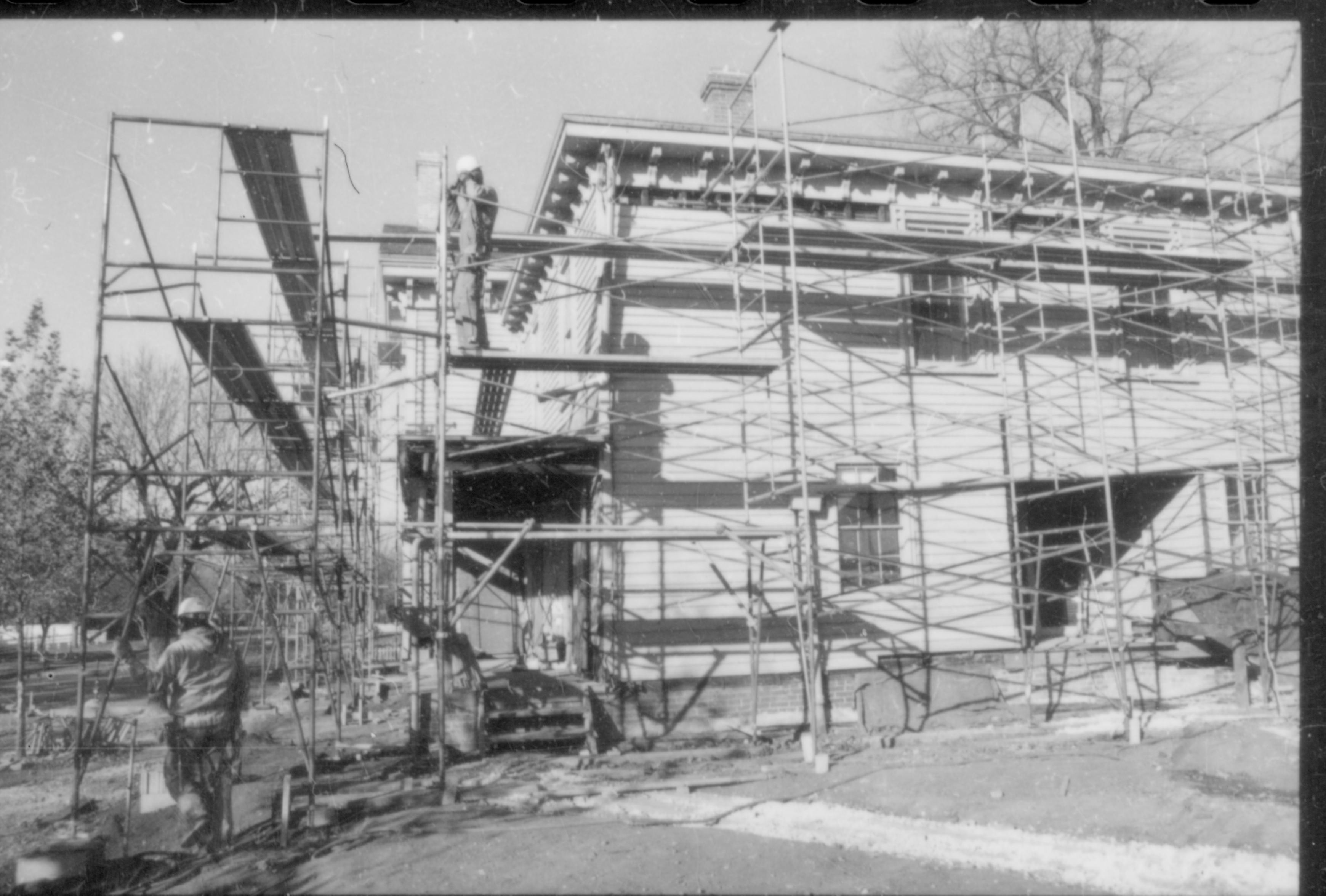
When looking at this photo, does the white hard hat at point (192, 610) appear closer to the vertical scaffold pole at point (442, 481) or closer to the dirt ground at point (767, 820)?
the dirt ground at point (767, 820)

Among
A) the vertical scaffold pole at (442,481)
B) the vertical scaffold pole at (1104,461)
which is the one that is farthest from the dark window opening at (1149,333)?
the vertical scaffold pole at (442,481)

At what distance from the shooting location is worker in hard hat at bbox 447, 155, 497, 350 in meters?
9.89

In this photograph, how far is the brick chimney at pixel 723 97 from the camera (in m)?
14.7

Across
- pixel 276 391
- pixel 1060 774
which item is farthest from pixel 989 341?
pixel 276 391

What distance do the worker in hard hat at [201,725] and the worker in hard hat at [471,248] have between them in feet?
12.8

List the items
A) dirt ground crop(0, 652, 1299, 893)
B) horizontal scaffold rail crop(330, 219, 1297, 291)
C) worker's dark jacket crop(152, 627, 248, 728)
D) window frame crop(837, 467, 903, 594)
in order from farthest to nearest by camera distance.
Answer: window frame crop(837, 467, 903, 594) < horizontal scaffold rail crop(330, 219, 1297, 291) < worker's dark jacket crop(152, 627, 248, 728) < dirt ground crop(0, 652, 1299, 893)

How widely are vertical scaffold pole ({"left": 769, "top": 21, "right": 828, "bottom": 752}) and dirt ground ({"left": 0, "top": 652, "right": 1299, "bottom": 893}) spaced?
38.9 inches

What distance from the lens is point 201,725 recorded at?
23.6 ft

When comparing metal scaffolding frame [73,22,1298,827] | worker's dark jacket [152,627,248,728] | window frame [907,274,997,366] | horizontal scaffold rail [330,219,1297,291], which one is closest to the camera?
worker's dark jacket [152,627,248,728]

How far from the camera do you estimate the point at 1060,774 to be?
27.7 ft

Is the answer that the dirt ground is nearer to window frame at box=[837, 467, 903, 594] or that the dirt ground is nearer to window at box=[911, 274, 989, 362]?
window frame at box=[837, 467, 903, 594]

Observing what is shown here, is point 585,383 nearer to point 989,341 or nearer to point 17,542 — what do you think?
point 989,341

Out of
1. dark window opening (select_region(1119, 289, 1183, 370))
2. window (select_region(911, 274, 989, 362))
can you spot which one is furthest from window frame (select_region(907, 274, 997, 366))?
dark window opening (select_region(1119, 289, 1183, 370))

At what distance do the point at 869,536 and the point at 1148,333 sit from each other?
19.7ft
